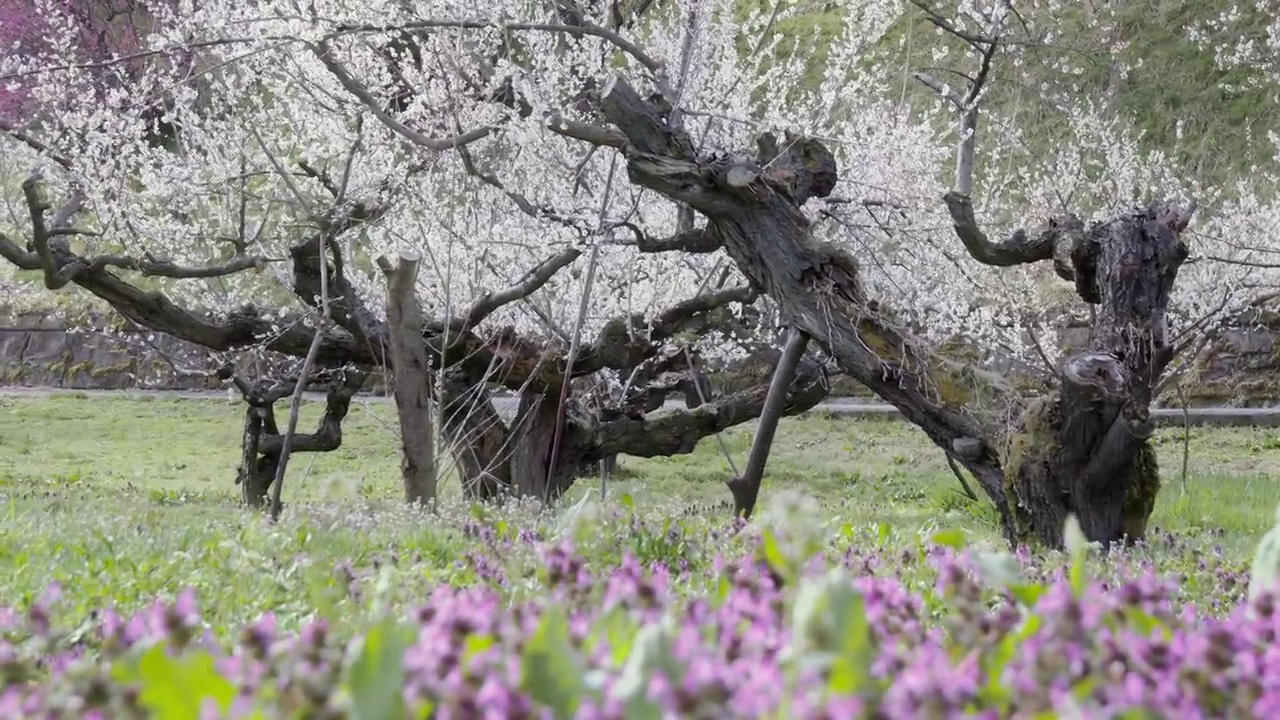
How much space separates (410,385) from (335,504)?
0.89 metres

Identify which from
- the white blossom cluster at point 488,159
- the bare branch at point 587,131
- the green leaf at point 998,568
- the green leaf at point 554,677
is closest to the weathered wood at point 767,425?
the bare branch at point 587,131

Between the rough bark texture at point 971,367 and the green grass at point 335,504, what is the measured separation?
703 millimetres

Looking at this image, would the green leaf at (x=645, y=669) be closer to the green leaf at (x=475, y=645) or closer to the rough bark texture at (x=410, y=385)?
the green leaf at (x=475, y=645)

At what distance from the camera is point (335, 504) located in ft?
17.6

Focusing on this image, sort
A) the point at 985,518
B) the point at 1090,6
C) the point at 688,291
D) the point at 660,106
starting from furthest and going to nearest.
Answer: the point at 1090,6 → the point at 688,291 → the point at 985,518 → the point at 660,106

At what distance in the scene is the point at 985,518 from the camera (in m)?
9.34

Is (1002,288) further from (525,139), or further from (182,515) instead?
(182,515)

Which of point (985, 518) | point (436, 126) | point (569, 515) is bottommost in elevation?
point (985, 518)

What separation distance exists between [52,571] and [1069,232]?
5.35 metres

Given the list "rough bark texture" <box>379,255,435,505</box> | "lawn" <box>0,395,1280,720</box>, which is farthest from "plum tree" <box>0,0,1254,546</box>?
"lawn" <box>0,395,1280,720</box>

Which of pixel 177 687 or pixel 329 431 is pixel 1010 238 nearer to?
pixel 177 687

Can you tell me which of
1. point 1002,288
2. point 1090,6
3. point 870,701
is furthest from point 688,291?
point 1090,6

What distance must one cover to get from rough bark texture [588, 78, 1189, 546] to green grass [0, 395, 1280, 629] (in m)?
0.70

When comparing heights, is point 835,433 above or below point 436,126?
below
